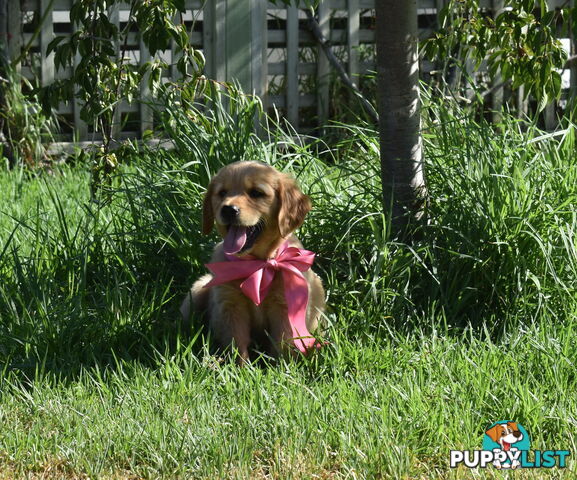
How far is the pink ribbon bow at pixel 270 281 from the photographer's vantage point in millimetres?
3777

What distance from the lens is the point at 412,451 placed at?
300 cm

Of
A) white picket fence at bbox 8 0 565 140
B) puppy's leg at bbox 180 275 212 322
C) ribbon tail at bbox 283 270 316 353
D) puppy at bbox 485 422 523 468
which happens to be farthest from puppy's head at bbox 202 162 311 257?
white picket fence at bbox 8 0 565 140

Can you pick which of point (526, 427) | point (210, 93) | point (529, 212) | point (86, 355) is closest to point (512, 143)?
point (529, 212)

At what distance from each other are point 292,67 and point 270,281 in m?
4.26

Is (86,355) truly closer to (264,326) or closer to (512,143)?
(264,326)

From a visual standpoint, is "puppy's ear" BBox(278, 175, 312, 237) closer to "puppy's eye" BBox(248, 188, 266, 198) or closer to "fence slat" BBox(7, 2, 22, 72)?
"puppy's eye" BBox(248, 188, 266, 198)

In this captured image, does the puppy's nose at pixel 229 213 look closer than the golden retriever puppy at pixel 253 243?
Yes

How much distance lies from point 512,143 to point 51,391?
8.65 ft

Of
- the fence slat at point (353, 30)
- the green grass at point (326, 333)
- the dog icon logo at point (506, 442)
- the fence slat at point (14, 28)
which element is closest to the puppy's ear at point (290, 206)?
the green grass at point (326, 333)

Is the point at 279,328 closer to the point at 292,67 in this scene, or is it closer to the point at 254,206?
the point at 254,206

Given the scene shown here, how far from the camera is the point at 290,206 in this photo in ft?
12.6

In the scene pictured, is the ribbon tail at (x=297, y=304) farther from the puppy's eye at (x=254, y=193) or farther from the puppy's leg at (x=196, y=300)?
the puppy's leg at (x=196, y=300)

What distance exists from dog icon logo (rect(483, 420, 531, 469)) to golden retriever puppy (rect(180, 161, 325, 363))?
101cm

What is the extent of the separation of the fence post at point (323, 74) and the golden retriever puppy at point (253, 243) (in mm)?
3948
